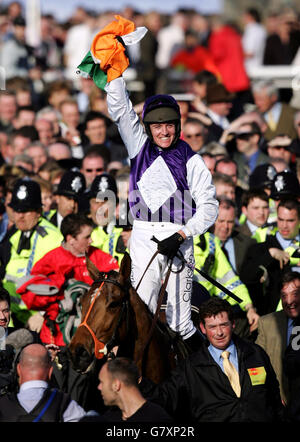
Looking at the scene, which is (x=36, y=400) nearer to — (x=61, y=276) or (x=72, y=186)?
(x=61, y=276)

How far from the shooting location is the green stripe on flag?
7648 millimetres

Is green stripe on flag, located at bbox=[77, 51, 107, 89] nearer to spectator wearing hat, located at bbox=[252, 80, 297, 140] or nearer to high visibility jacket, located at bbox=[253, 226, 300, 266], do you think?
high visibility jacket, located at bbox=[253, 226, 300, 266]

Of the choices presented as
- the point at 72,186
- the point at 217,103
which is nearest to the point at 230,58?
the point at 217,103

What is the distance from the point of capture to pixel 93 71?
774cm

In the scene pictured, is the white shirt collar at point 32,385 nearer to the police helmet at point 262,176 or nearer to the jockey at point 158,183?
the jockey at point 158,183

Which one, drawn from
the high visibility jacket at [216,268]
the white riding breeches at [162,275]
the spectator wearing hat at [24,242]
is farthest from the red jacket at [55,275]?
the white riding breeches at [162,275]

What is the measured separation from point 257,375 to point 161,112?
2036 millimetres

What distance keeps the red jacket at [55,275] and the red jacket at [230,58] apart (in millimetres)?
7652

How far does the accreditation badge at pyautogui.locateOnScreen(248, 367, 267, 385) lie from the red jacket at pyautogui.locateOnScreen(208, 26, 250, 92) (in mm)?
9205

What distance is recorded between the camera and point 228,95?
13898mm

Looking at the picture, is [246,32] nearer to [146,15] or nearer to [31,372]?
[146,15]

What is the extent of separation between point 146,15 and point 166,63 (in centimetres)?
233

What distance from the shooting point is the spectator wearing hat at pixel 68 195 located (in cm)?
1049
